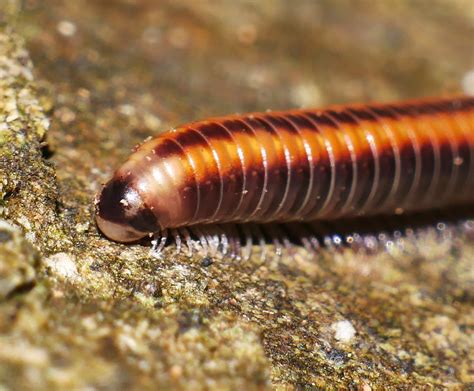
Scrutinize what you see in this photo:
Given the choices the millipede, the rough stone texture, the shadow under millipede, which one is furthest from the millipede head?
the shadow under millipede

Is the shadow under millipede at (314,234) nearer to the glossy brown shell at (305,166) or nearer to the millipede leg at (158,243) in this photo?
the millipede leg at (158,243)

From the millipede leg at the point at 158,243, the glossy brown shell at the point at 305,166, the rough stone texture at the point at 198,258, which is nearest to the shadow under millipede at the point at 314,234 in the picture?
the millipede leg at the point at 158,243

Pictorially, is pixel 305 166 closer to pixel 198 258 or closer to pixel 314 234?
pixel 314 234

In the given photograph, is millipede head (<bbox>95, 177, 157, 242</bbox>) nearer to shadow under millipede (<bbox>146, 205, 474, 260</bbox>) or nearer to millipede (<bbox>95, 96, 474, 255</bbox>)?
millipede (<bbox>95, 96, 474, 255</bbox>)

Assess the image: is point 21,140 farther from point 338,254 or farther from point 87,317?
point 338,254

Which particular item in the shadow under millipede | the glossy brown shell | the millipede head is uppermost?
the glossy brown shell

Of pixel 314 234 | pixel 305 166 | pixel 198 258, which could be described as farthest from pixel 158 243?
pixel 314 234
